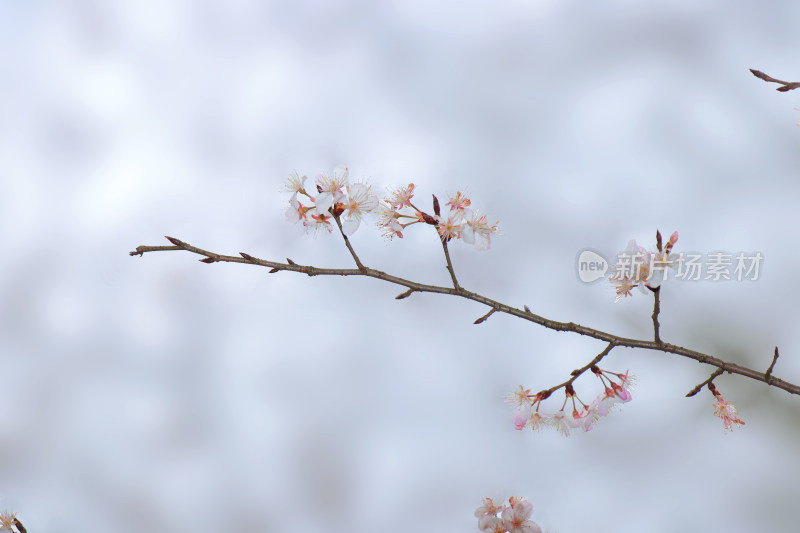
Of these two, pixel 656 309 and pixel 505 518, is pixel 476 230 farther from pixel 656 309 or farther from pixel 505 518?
pixel 505 518

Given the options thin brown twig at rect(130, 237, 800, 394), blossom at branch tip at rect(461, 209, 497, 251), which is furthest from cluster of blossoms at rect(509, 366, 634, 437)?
blossom at branch tip at rect(461, 209, 497, 251)

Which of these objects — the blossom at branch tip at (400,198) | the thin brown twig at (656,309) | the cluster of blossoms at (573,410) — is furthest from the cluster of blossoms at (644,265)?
the blossom at branch tip at (400,198)

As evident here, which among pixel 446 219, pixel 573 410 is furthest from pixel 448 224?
pixel 573 410

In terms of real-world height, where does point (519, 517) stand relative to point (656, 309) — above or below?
below

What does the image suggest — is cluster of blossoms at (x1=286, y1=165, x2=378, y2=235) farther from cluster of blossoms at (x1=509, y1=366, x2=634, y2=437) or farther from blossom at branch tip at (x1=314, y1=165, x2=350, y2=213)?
cluster of blossoms at (x1=509, y1=366, x2=634, y2=437)

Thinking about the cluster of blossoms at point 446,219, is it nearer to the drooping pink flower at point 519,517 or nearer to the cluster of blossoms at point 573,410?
the cluster of blossoms at point 573,410

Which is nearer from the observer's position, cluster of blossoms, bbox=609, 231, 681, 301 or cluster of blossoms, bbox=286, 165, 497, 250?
cluster of blossoms, bbox=609, 231, 681, 301
